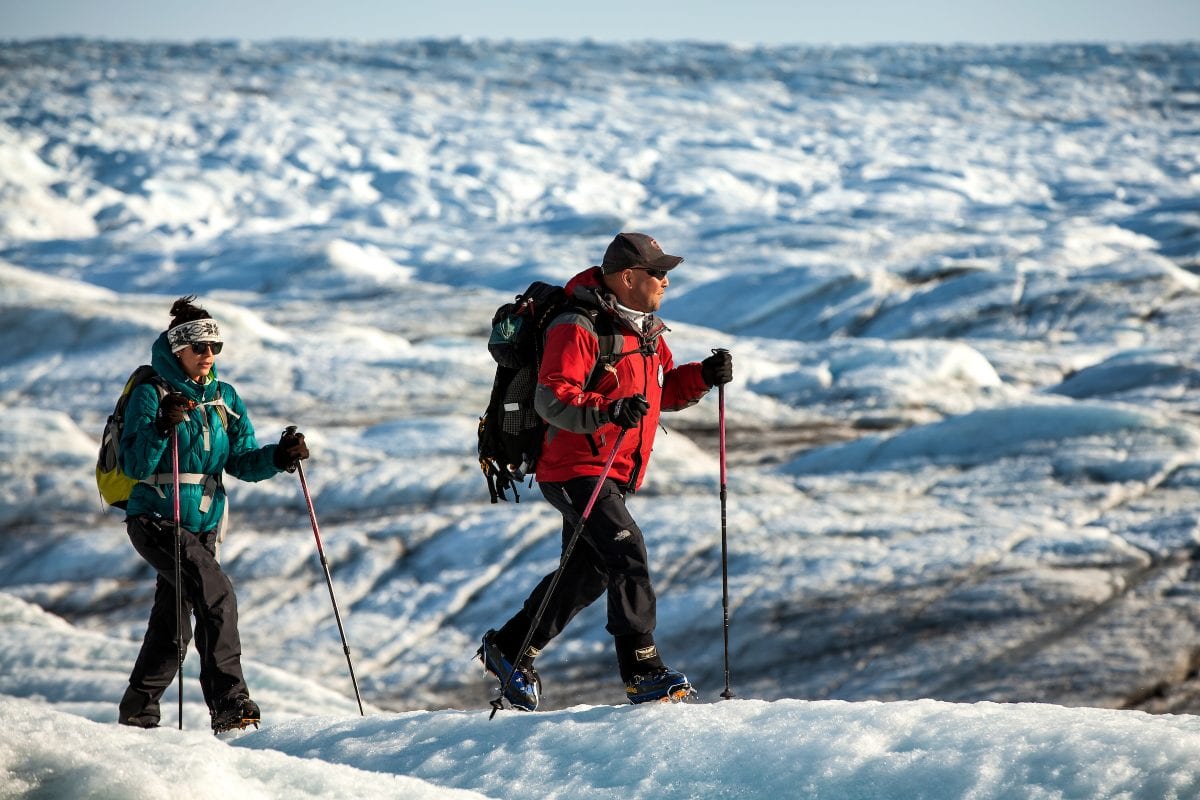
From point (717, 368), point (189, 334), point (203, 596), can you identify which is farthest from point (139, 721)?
point (717, 368)

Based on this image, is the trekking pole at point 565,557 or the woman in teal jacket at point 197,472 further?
the woman in teal jacket at point 197,472

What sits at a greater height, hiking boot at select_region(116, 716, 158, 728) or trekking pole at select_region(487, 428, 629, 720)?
trekking pole at select_region(487, 428, 629, 720)

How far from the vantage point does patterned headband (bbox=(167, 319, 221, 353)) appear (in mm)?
5789

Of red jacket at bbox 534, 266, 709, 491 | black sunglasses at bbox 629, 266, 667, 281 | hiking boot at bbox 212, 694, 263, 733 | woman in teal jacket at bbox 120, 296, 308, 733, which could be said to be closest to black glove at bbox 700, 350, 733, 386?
red jacket at bbox 534, 266, 709, 491

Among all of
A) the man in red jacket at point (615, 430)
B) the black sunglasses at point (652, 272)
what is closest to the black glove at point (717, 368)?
the man in red jacket at point (615, 430)

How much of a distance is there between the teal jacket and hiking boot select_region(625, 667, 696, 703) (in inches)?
83.9

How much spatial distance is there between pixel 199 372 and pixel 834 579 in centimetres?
766

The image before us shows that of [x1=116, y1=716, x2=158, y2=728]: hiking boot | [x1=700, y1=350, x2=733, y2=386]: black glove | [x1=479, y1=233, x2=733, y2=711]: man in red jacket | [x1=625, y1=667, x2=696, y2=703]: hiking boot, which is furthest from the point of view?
[x1=116, y1=716, x2=158, y2=728]: hiking boot

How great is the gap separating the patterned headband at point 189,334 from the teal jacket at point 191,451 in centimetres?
5

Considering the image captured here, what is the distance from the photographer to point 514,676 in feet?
18.5

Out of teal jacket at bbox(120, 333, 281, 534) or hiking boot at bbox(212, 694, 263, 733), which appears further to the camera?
hiking boot at bbox(212, 694, 263, 733)

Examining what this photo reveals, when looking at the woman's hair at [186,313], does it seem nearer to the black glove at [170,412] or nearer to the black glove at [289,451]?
the black glove at [170,412]

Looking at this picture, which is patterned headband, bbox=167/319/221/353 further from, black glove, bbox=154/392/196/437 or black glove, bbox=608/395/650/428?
black glove, bbox=608/395/650/428

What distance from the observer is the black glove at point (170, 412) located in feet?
18.4
